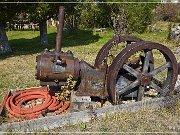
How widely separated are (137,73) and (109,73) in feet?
1.90

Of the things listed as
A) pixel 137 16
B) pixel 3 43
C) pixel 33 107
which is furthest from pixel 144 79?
pixel 137 16

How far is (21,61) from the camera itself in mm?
13594

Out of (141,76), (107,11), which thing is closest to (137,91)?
(141,76)

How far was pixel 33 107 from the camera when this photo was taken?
279 inches

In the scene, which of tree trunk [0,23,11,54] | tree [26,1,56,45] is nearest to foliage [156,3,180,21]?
tree [26,1,56,45]

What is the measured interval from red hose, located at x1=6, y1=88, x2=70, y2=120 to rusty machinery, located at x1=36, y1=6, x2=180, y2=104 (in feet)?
1.37

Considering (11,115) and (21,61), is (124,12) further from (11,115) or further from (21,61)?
(11,115)

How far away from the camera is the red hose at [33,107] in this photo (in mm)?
6605

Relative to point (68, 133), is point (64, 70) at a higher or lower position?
higher

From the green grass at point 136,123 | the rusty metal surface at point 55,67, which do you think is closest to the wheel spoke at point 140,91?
the green grass at point 136,123

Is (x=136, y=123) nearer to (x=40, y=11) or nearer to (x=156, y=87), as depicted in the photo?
(x=156, y=87)

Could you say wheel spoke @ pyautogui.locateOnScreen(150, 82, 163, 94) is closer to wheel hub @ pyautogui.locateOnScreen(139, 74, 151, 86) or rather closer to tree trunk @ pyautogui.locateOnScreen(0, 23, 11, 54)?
wheel hub @ pyautogui.locateOnScreen(139, 74, 151, 86)

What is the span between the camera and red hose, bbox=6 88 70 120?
6605 millimetres

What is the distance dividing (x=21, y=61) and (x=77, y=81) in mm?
6959
